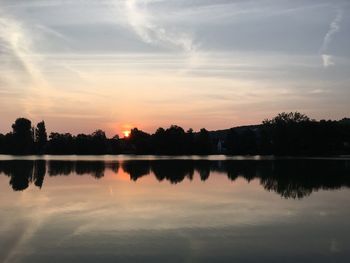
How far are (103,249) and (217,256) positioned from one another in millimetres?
3225

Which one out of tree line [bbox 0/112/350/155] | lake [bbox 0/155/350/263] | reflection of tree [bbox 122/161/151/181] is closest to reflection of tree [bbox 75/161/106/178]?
reflection of tree [bbox 122/161/151/181]

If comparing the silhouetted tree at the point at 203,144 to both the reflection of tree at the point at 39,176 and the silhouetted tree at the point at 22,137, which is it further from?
the reflection of tree at the point at 39,176

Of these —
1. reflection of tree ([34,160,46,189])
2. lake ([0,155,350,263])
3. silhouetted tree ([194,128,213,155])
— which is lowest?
lake ([0,155,350,263])

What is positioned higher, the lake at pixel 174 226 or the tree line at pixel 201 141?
the tree line at pixel 201 141

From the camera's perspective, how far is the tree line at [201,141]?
123562 millimetres

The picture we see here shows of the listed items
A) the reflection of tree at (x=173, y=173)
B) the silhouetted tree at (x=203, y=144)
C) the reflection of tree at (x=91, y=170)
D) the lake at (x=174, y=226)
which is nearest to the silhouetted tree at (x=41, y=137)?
the silhouetted tree at (x=203, y=144)

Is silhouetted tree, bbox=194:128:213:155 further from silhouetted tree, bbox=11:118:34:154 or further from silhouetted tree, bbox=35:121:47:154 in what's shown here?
silhouetted tree, bbox=11:118:34:154

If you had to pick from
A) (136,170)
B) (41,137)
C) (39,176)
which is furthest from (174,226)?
(41,137)

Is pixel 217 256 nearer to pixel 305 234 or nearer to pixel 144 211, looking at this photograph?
pixel 305 234

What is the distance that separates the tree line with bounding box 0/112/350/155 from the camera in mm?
123562

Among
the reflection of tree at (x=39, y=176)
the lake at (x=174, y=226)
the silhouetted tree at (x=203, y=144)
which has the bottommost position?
the lake at (x=174, y=226)

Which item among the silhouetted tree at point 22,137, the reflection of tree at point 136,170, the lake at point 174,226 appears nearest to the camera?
the lake at point 174,226

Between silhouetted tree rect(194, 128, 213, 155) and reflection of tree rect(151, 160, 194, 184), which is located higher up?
silhouetted tree rect(194, 128, 213, 155)

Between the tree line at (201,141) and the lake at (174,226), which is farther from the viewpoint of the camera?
the tree line at (201,141)
